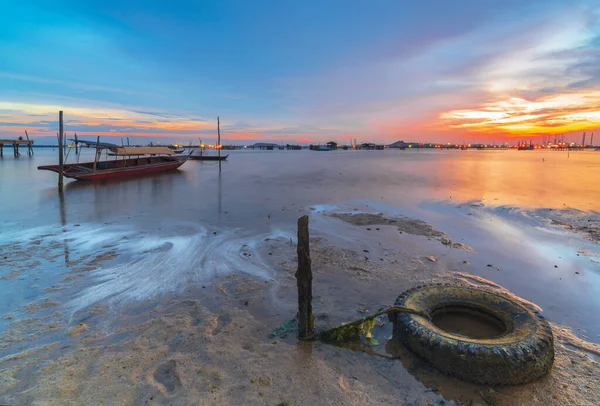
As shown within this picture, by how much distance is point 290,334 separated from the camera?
5230mm

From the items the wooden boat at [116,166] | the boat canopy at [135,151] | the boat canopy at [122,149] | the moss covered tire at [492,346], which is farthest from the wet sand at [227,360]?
the boat canopy at [135,151]

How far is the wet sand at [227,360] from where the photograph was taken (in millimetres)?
3846

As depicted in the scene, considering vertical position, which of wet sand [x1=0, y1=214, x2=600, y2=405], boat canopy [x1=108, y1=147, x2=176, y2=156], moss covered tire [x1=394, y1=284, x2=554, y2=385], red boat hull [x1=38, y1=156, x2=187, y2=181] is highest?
boat canopy [x1=108, y1=147, x2=176, y2=156]

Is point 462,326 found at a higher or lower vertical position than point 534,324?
lower

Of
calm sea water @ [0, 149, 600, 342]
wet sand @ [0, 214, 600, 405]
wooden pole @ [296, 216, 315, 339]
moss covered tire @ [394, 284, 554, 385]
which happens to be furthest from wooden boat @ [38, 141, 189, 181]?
moss covered tire @ [394, 284, 554, 385]

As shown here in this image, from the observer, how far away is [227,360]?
4.46 m

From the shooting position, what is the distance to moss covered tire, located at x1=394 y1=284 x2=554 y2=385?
4070 millimetres

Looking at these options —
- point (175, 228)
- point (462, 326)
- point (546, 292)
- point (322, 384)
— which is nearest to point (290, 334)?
point (322, 384)

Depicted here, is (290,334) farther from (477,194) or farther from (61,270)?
(477,194)

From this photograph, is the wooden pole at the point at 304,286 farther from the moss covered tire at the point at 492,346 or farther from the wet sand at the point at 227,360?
the moss covered tire at the point at 492,346

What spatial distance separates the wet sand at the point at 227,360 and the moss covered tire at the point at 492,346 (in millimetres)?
155

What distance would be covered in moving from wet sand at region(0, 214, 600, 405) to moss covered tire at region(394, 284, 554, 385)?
0.51 feet

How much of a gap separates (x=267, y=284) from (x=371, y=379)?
3384 millimetres

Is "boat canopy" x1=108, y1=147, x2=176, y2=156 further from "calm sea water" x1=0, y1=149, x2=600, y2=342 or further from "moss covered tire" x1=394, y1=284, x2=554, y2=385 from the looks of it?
"moss covered tire" x1=394, y1=284, x2=554, y2=385
